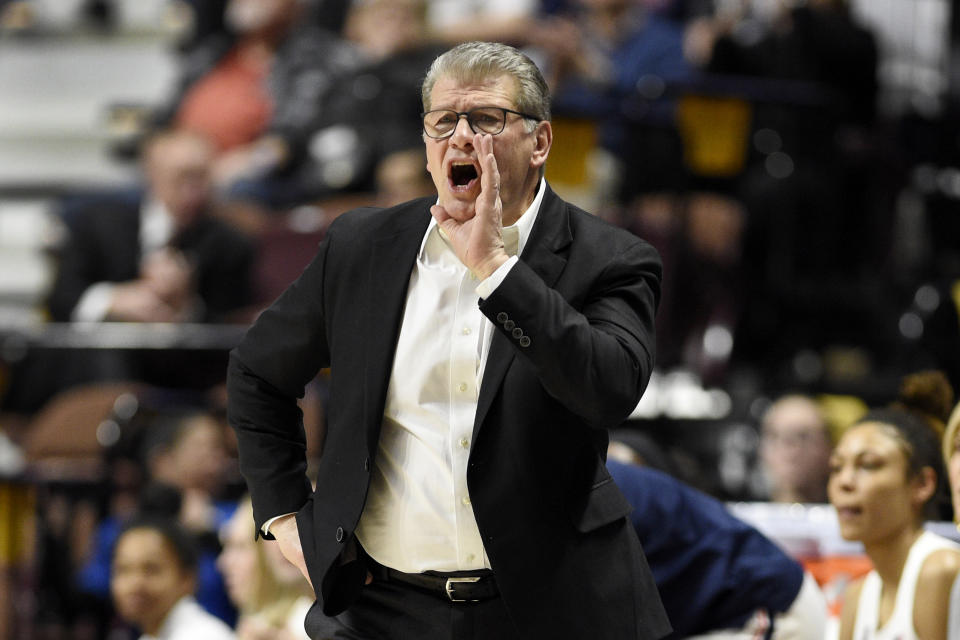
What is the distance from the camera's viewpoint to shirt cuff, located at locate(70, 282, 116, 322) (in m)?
7.25

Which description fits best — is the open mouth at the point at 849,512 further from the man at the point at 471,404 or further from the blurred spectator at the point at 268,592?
the blurred spectator at the point at 268,592

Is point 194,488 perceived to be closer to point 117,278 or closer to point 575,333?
point 117,278

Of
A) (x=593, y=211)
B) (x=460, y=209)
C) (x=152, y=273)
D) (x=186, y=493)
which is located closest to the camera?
(x=460, y=209)

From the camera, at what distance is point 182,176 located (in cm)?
736

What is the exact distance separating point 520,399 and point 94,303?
5.22 meters

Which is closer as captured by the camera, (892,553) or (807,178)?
(892,553)

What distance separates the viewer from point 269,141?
8414 mm

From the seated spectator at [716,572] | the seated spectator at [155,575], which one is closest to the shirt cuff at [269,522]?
the seated spectator at [716,572]

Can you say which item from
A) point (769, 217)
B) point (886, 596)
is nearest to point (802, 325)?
point (769, 217)

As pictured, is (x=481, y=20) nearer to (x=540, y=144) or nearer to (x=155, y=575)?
(x=155, y=575)

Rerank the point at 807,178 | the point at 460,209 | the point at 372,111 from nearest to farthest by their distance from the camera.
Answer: the point at 460,209 → the point at 807,178 → the point at 372,111

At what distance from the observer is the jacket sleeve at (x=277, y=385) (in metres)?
2.70

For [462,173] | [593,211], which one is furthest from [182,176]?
[462,173]

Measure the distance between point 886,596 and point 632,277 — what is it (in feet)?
4.52
